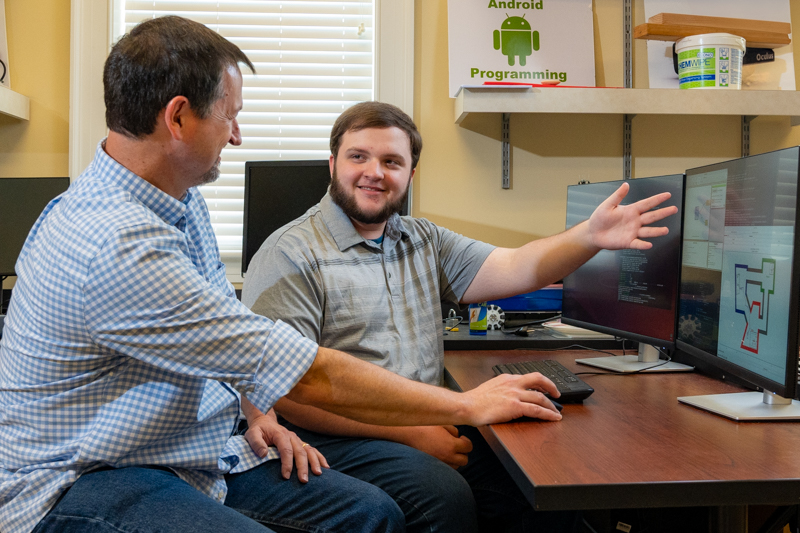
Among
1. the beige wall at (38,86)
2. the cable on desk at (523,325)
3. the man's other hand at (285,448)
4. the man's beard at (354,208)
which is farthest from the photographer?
the beige wall at (38,86)

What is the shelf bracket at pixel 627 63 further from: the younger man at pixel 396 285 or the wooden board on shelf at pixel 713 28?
the younger man at pixel 396 285

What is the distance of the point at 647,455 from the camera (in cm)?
102

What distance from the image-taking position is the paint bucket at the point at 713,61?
2289 mm

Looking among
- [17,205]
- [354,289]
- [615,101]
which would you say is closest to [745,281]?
[354,289]

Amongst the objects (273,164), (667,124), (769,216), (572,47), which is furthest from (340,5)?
(769,216)

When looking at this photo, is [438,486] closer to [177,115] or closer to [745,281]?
[745,281]

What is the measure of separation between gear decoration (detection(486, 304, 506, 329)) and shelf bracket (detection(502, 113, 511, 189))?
58 cm

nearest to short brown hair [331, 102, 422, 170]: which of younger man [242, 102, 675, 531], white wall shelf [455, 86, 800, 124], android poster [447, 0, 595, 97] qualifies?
younger man [242, 102, 675, 531]

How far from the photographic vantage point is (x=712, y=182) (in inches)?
55.9

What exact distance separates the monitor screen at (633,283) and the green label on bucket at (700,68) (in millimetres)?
773

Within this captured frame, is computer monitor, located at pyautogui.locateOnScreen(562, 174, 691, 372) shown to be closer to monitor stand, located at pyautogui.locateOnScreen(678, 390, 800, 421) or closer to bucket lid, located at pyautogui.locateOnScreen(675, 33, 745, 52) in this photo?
monitor stand, located at pyautogui.locateOnScreen(678, 390, 800, 421)

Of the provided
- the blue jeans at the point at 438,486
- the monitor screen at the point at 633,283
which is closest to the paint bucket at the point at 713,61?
the monitor screen at the point at 633,283

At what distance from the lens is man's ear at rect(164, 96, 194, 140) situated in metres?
1.09

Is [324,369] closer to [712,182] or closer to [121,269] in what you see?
[121,269]
